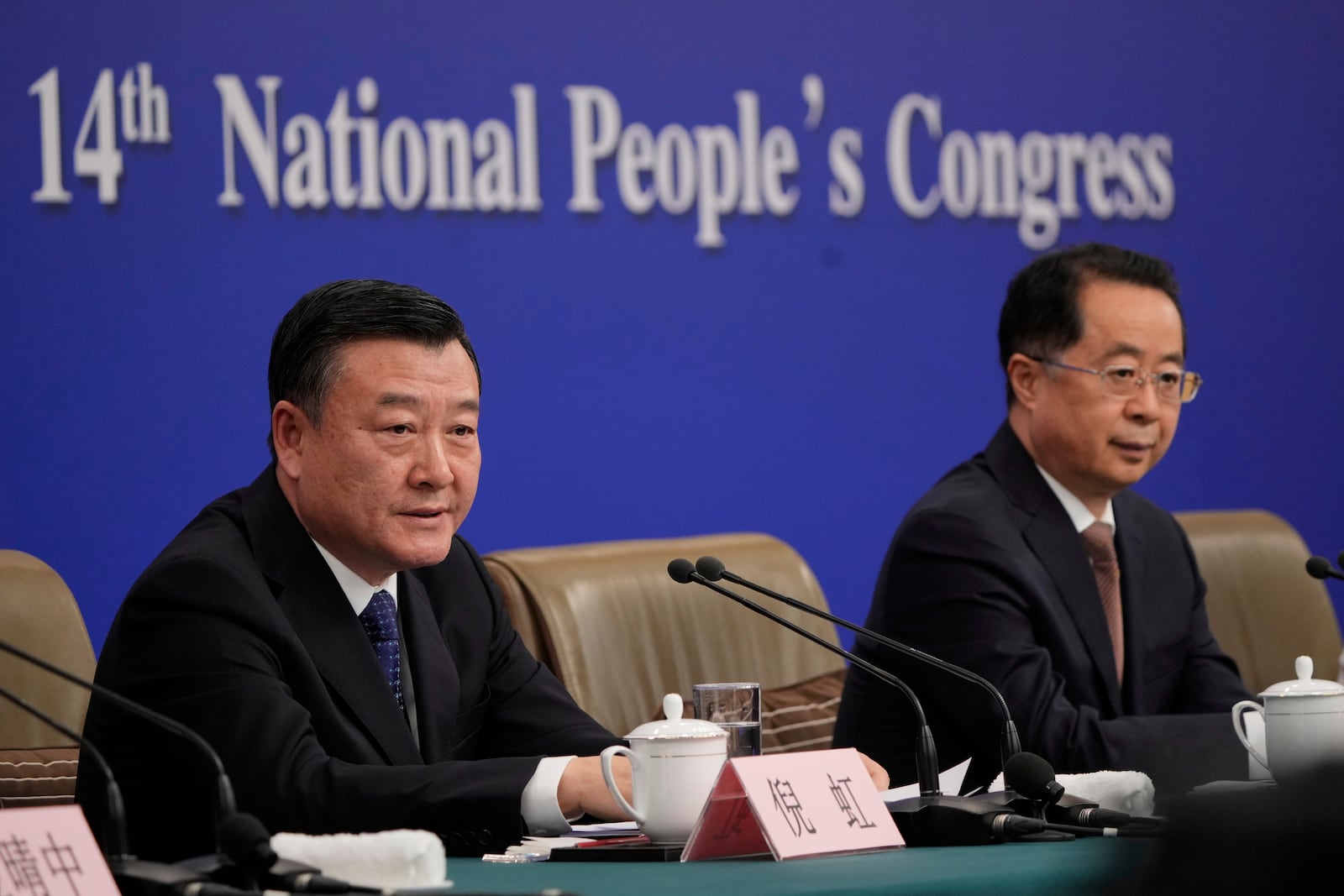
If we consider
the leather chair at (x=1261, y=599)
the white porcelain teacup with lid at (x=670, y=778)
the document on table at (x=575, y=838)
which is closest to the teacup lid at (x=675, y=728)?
the white porcelain teacup with lid at (x=670, y=778)

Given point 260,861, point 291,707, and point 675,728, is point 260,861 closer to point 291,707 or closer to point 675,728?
point 675,728

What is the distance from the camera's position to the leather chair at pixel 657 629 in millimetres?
3365

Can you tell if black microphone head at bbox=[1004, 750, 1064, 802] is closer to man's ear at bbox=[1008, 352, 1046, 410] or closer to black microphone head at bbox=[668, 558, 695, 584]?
black microphone head at bbox=[668, 558, 695, 584]

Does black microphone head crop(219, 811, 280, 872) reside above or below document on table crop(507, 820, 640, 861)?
above

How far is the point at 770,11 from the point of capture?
437 cm

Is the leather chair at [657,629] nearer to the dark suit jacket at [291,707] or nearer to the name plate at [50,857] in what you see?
the dark suit jacket at [291,707]

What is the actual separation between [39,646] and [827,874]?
5.36 feet

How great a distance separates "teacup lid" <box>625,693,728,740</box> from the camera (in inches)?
75.1

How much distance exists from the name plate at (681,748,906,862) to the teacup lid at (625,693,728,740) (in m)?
0.09

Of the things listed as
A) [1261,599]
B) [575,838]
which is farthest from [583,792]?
[1261,599]

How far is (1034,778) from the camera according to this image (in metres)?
1.99

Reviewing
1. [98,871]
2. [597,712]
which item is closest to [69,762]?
[597,712]

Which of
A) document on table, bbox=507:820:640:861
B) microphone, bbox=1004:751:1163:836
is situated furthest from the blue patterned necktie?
microphone, bbox=1004:751:1163:836

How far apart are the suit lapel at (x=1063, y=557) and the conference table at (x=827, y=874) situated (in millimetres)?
1267
